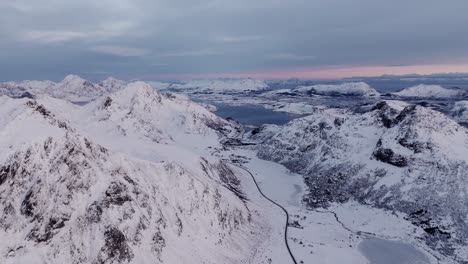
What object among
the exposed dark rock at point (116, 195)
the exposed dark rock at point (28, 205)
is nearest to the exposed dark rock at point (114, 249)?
the exposed dark rock at point (116, 195)

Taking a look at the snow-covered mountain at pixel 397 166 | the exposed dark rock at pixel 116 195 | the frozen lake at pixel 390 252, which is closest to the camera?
the exposed dark rock at pixel 116 195

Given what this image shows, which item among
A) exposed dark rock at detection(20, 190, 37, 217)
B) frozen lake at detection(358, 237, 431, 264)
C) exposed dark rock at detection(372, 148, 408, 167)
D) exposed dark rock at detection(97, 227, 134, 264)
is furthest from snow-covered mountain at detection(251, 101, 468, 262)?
exposed dark rock at detection(20, 190, 37, 217)

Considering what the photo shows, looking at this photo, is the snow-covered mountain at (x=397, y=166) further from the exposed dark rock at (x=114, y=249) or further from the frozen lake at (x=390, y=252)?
the exposed dark rock at (x=114, y=249)

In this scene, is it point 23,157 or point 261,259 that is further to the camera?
point 261,259

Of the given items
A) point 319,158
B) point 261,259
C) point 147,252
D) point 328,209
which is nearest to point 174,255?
point 147,252

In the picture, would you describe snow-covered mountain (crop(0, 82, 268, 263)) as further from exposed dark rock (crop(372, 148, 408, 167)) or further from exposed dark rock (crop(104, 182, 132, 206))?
exposed dark rock (crop(372, 148, 408, 167))

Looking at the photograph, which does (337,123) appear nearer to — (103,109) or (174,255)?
(174,255)
